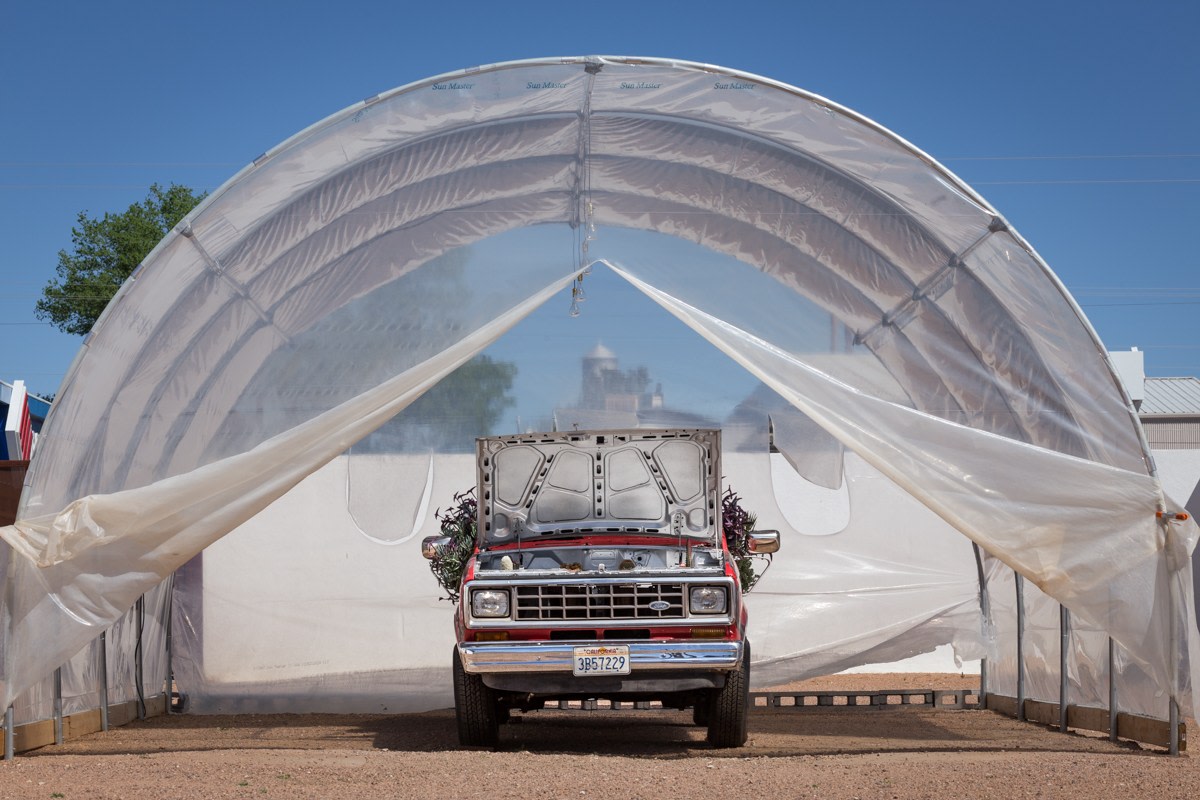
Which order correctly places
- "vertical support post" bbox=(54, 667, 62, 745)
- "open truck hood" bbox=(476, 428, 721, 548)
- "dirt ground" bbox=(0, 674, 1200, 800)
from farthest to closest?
1. "open truck hood" bbox=(476, 428, 721, 548)
2. "vertical support post" bbox=(54, 667, 62, 745)
3. "dirt ground" bbox=(0, 674, 1200, 800)

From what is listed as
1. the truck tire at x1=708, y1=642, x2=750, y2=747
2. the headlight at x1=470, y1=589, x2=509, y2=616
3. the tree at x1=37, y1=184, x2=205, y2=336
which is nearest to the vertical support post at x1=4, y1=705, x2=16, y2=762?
the headlight at x1=470, y1=589, x2=509, y2=616

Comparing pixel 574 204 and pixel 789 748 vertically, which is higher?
pixel 574 204

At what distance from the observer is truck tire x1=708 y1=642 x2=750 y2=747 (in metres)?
9.83

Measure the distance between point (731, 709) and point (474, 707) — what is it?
1.96 metres

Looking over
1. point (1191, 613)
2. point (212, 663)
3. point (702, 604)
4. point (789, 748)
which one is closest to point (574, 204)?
point (702, 604)

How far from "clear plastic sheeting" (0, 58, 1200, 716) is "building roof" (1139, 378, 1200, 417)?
32.0 m

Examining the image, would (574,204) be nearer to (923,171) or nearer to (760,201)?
(760,201)

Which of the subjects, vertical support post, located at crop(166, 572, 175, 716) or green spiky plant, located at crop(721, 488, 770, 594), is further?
vertical support post, located at crop(166, 572, 175, 716)

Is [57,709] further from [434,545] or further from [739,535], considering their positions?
[739,535]

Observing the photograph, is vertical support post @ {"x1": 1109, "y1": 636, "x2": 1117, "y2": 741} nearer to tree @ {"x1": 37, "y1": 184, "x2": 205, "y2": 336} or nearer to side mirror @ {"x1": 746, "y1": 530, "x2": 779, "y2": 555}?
side mirror @ {"x1": 746, "y1": 530, "x2": 779, "y2": 555}

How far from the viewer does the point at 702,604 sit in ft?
31.3

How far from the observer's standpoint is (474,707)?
9.98m

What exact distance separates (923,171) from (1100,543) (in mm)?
3150

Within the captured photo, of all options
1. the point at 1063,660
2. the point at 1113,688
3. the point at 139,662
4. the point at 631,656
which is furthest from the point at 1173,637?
the point at 139,662
